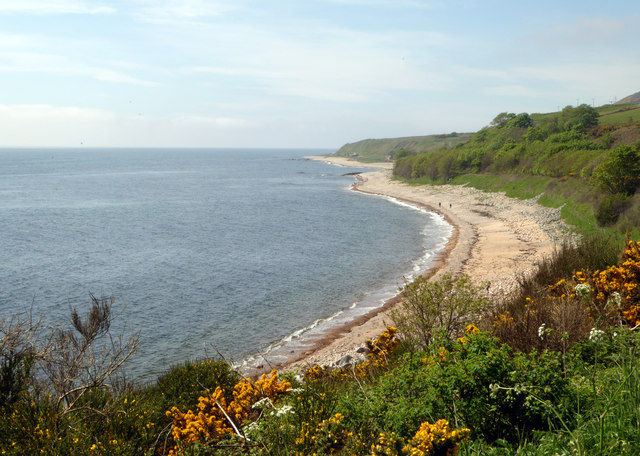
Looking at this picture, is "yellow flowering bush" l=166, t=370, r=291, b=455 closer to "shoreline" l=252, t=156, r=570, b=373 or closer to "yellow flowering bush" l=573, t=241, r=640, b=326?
"shoreline" l=252, t=156, r=570, b=373

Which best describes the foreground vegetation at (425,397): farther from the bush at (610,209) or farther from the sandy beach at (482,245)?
the bush at (610,209)

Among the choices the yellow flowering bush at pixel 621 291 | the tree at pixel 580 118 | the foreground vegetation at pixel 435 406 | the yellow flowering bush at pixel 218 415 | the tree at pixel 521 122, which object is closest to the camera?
the foreground vegetation at pixel 435 406

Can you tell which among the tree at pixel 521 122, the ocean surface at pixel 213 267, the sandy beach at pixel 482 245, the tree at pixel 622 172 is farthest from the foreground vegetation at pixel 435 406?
the tree at pixel 521 122

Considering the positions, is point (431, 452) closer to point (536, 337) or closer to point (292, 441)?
point (292, 441)

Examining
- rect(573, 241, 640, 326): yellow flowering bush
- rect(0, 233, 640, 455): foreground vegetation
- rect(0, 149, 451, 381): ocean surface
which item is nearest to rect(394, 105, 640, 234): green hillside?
rect(0, 149, 451, 381): ocean surface

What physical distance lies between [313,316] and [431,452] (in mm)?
22796

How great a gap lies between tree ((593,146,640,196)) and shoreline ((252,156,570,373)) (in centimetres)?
563

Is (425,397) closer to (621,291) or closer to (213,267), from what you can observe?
(621,291)

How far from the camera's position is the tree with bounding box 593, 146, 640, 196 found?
141 feet

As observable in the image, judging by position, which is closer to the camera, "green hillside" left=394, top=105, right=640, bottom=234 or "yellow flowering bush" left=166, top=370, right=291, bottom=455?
"yellow flowering bush" left=166, top=370, right=291, bottom=455

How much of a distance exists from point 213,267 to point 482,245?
2349 centimetres

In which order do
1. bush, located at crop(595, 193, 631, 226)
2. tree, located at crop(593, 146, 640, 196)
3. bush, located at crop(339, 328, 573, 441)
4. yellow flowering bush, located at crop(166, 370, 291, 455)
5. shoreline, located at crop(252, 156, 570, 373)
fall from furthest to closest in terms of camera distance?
1. tree, located at crop(593, 146, 640, 196)
2. bush, located at crop(595, 193, 631, 226)
3. shoreline, located at crop(252, 156, 570, 373)
4. yellow flowering bush, located at crop(166, 370, 291, 455)
5. bush, located at crop(339, 328, 573, 441)

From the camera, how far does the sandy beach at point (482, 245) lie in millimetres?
22562

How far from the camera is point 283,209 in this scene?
73000mm
